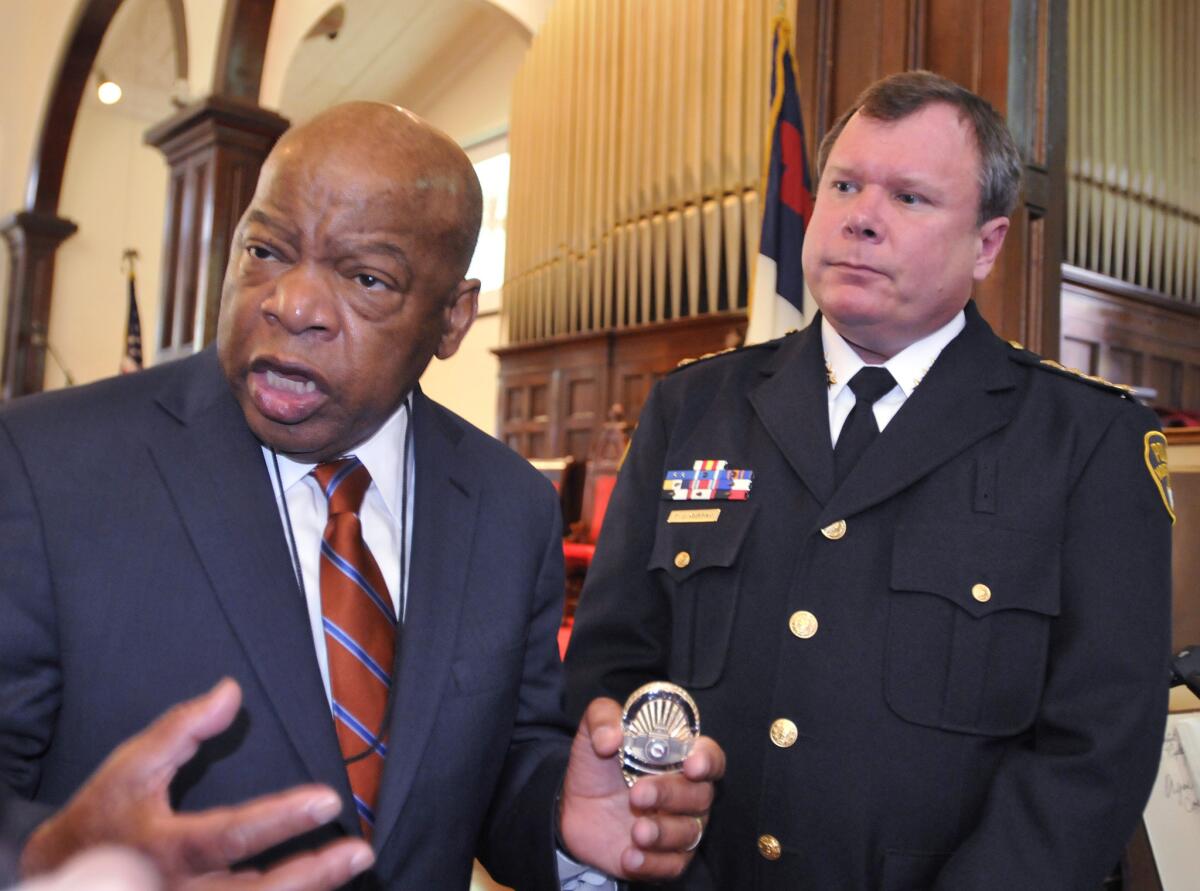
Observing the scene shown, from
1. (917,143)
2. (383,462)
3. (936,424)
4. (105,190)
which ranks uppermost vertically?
(105,190)

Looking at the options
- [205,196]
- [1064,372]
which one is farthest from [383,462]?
[205,196]

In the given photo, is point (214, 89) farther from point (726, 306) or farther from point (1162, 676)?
point (1162, 676)

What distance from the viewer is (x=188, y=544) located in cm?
120

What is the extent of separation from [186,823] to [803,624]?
1052 mm

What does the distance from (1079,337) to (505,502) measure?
3249 millimetres

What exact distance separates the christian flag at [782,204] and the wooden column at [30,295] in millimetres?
7156

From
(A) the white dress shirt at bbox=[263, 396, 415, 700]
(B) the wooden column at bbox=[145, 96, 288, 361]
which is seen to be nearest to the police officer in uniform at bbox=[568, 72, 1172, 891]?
(A) the white dress shirt at bbox=[263, 396, 415, 700]

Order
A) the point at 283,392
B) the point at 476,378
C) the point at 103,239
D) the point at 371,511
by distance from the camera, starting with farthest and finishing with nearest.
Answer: the point at 103,239 → the point at 476,378 → the point at 371,511 → the point at 283,392

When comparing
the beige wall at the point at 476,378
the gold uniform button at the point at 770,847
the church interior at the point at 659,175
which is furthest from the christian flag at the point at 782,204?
the beige wall at the point at 476,378

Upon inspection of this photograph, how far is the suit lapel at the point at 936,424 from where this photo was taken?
163cm

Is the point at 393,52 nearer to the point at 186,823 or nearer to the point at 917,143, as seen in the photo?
the point at 917,143

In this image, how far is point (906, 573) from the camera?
1578mm

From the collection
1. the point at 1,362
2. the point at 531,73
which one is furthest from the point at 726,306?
the point at 1,362

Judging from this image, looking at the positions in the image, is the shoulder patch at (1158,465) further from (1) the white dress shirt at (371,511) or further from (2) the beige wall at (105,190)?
(2) the beige wall at (105,190)
